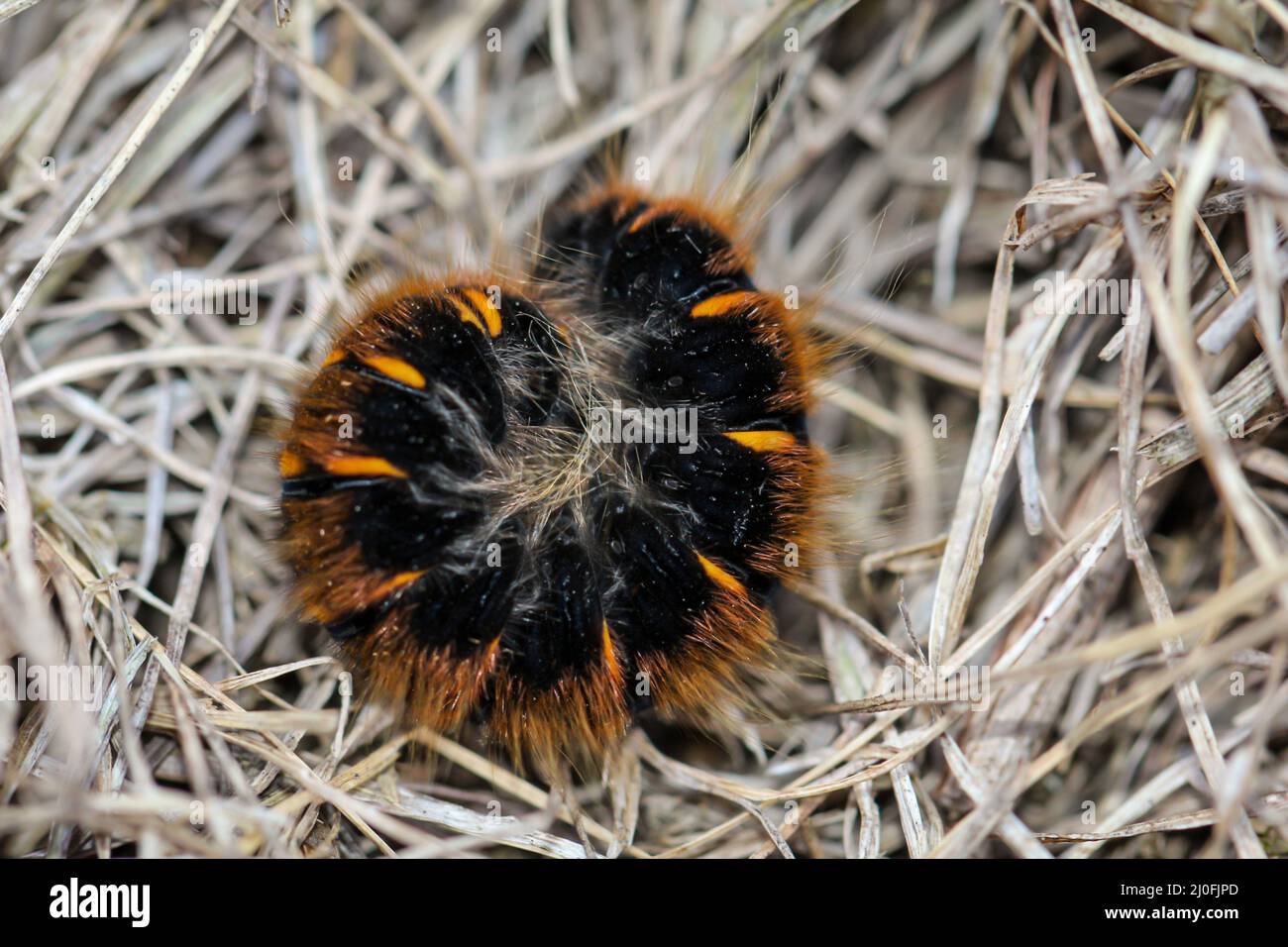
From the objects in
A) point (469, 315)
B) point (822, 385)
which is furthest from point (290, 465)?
point (822, 385)

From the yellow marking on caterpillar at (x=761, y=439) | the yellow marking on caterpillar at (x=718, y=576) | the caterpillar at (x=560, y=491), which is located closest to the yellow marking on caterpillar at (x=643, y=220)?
the caterpillar at (x=560, y=491)

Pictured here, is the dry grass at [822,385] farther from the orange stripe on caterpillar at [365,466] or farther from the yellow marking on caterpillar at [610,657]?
the orange stripe on caterpillar at [365,466]

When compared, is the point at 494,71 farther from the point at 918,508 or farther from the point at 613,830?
the point at 613,830

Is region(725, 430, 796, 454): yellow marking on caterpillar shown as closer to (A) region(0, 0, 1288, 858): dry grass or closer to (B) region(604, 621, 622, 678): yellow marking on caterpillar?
(A) region(0, 0, 1288, 858): dry grass

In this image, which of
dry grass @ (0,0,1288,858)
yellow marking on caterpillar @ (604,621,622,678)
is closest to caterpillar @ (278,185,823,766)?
yellow marking on caterpillar @ (604,621,622,678)

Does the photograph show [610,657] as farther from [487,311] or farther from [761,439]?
[487,311]
